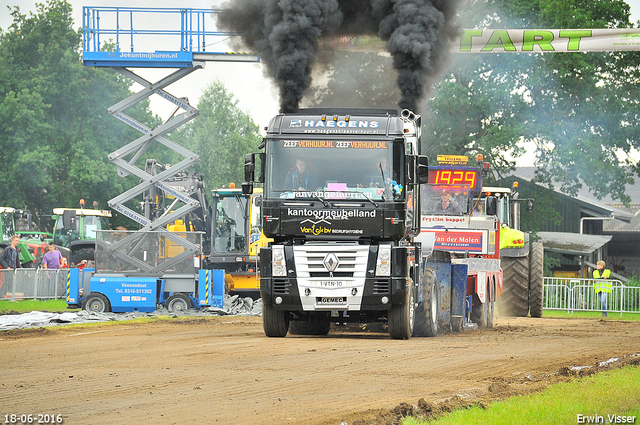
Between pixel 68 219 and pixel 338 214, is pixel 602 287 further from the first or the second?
pixel 68 219

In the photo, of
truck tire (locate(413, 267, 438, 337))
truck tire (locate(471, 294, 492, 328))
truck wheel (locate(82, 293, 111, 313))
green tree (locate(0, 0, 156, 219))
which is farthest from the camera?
green tree (locate(0, 0, 156, 219))

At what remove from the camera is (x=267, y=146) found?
13.3 meters

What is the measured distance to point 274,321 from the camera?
1380 centimetres

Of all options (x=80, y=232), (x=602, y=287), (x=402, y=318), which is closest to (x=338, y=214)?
(x=402, y=318)

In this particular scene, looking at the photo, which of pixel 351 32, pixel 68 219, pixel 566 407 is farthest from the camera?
pixel 68 219

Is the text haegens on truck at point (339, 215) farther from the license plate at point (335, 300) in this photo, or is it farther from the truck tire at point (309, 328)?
the truck tire at point (309, 328)

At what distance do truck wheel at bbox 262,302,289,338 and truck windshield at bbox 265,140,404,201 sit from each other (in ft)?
6.22

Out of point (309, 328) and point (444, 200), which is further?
point (444, 200)

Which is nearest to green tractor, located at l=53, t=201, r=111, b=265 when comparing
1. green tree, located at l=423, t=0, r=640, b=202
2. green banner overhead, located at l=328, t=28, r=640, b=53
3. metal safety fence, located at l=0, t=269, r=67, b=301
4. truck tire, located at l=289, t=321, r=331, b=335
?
metal safety fence, located at l=0, t=269, r=67, b=301

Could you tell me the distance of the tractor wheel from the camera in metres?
13.7

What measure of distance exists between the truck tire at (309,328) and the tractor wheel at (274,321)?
4.33ft

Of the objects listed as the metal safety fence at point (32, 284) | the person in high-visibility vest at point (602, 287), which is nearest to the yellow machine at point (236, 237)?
the metal safety fence at point (32, 284)

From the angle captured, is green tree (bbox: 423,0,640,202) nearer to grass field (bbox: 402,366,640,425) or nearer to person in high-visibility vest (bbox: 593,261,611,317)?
person in high-visibility vest (bbox: 593,261,611,317)

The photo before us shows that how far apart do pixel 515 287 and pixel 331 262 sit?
1183 cm
